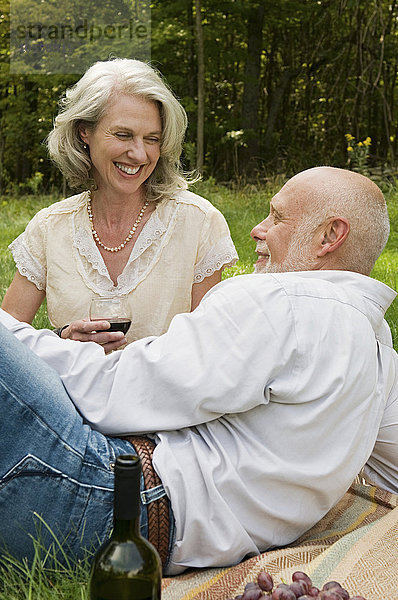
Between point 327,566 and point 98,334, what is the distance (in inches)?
47.0

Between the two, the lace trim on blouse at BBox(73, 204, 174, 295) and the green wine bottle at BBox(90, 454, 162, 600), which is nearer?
the green wine bottle at BBox(90, 454, 162, 600)

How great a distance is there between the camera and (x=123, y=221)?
3.81 meters

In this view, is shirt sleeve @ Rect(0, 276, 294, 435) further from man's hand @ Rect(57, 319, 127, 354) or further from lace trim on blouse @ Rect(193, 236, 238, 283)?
lace trim on blouse @ Rect(193, 236, 238, 283)

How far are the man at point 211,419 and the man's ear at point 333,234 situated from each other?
199mm

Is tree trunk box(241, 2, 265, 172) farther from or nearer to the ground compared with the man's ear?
nearer to the ground

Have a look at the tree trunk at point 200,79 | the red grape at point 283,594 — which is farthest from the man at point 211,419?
the tree trunk at point 200,79

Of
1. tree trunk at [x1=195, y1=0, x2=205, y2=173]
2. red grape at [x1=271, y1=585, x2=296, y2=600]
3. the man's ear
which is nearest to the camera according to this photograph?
red grape at [x1=271, y1=585, x2=296, y2=600]

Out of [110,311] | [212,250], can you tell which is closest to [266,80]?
[212,250]

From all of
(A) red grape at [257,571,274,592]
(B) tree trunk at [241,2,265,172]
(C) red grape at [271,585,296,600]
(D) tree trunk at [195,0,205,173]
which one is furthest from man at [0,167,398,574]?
(B) tree trunk at [241,2,265,172]

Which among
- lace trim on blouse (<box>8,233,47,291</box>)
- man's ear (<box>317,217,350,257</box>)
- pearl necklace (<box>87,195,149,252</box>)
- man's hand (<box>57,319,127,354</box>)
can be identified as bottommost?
lace trim on blouse (<box>8,233,47,291</box>)

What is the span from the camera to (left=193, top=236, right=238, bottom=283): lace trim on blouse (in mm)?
3803

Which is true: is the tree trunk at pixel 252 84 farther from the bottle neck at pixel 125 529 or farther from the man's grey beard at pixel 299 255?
the bottle neck at pixel 125 529

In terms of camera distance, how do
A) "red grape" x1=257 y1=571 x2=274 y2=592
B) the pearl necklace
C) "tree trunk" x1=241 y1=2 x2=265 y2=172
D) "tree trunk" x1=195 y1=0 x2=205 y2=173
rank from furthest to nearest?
"tree trunk" x1=241 y1=2 x2=265 y2=172 < "tree trunk" x1=195 y1=0 x2=205 y2=173 < the pearl necklace < "red grape" x1=257 y1=571 x2=274 y2=592

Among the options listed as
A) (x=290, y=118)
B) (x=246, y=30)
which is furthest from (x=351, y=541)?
(x=290, y=118)
